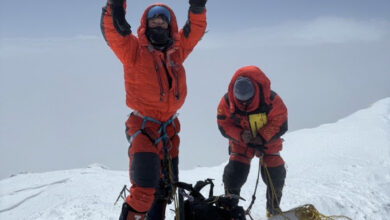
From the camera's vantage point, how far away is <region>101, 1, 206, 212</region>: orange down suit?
3330 millimetres

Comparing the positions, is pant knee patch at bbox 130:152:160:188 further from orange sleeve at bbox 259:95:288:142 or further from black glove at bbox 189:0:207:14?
orange sleeve at bbox 259:95:288:142

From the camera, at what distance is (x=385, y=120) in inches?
451

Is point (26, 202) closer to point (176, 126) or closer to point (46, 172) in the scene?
point (46, 172)

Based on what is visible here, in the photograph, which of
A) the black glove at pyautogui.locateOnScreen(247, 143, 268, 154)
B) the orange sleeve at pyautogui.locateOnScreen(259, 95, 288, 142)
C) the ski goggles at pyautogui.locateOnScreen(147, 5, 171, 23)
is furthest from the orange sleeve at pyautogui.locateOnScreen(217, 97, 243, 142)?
the ski goggles at pyautogui.locateOnScreen(147, 5, 171, 23)

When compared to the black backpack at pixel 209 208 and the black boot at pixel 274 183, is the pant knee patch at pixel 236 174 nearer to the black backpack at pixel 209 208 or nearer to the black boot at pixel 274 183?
the black boot at pixel 274 183

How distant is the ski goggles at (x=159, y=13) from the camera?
3648 mm

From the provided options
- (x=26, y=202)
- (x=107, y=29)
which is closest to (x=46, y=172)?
(x=26, y=202)

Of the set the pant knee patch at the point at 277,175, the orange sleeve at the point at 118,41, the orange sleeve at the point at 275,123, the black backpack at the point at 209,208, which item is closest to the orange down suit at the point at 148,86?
the orange sleeve at the point at 118,41

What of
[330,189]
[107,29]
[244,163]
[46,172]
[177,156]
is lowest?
[46,172]

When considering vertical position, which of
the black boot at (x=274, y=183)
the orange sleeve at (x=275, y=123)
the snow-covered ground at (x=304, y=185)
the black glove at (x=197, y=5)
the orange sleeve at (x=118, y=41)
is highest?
the black glove at (x=197, y=5)

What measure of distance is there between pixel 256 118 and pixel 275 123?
0.28 meters

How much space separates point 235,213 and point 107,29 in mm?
2363

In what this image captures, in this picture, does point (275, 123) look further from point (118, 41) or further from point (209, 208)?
point (118, 41)

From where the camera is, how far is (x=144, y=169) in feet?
10.9
